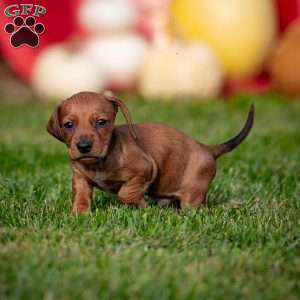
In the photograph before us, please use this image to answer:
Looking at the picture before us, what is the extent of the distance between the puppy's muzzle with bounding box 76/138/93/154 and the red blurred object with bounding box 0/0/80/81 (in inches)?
249

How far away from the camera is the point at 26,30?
4.70m

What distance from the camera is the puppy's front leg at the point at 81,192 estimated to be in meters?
3.88

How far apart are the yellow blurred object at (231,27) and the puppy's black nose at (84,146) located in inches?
228

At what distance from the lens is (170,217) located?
12.2 feet

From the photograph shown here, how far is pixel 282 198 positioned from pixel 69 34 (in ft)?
21.9

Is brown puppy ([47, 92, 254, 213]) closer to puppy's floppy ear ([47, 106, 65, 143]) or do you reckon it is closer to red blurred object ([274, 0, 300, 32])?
puppy's floppy ear ([47, 106, 65, 143])

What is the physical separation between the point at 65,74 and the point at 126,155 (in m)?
5.10

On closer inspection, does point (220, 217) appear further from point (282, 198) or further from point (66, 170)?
point (66, 170)

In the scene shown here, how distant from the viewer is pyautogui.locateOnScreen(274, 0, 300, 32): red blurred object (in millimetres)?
10305

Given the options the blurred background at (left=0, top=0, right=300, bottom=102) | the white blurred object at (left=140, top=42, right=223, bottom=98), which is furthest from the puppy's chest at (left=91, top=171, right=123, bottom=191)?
the white blurred object at (left=140, top=42, right=223, bottom=98)

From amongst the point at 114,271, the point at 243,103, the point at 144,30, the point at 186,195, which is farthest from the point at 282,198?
the point at 144,30

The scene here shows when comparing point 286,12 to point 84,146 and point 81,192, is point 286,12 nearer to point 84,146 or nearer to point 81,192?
point 81,192

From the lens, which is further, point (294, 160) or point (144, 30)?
point (144, 30)

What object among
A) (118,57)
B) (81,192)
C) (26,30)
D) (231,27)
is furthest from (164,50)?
(81,192)
